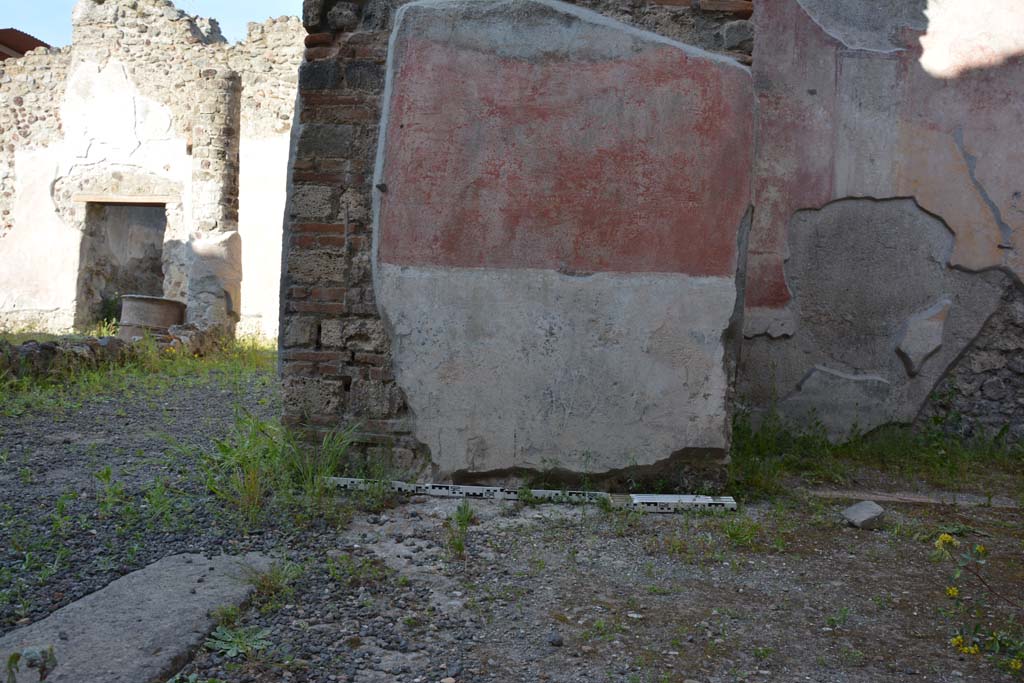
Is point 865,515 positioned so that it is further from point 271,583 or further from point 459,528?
point 271,583

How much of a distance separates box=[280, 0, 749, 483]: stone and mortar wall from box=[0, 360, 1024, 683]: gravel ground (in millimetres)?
483

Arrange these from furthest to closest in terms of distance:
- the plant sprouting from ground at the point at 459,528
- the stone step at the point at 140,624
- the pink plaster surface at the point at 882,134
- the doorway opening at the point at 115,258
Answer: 1. the doorway opening at the point at 115,258
2. the pink plaster surface at the point at 882,134
3. the plant sprouting from ground at the point at 459,528
4. the stone step at the point at 140,624

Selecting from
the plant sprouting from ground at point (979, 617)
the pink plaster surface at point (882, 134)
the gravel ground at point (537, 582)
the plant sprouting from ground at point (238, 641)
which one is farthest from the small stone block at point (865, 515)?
the plant sprouting from ground at point (238, 641)

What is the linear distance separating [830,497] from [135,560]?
269 centimetres

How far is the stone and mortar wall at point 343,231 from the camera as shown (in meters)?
3.37

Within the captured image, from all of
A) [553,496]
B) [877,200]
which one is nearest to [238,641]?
[553,496]

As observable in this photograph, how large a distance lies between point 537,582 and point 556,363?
1037mm

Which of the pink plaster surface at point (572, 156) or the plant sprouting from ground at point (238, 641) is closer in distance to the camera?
the plant sprouting from ground at point (238, 641)

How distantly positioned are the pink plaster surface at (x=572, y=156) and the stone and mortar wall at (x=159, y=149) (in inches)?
259

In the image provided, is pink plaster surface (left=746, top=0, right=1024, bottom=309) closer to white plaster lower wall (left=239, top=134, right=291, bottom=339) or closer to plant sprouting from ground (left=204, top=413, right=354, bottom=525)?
plant sprouting from ground (left=204, top=413, right=354, bottom=525)

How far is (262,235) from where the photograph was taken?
9.77 m

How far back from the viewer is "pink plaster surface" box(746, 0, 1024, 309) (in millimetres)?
4566

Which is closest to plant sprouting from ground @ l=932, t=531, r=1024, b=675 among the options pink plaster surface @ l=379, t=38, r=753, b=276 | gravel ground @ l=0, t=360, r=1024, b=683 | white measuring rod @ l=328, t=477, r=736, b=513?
gravel ground @ l=0, t=360, r=1024, b=683

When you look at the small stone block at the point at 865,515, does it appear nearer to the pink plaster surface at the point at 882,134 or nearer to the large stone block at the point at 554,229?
the large stone block at the point at 554,229
